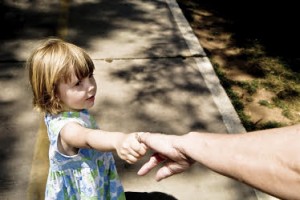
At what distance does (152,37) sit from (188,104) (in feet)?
5.66

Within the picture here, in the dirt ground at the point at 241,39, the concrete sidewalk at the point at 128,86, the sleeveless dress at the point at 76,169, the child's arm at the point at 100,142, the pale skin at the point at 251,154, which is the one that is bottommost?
the concrete sidewalk at the point at 128,86

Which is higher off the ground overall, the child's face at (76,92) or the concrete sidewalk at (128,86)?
the child's face at (76,92)

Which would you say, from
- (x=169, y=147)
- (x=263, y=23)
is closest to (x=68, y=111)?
(x=169, y=147)

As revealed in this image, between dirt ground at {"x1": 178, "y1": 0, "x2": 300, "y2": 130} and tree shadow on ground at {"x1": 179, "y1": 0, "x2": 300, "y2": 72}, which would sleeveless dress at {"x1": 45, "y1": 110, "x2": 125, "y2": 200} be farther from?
tree shadow on ground at {"x1": 179, "y1": 0, "x2": 300, "y2": 72}

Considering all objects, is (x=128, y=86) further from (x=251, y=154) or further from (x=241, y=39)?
(x=251, y=154)

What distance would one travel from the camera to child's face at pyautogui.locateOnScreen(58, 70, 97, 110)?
2.14 m

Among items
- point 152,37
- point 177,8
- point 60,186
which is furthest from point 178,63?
point 60,186

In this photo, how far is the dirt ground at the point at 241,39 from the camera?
4.11 meters

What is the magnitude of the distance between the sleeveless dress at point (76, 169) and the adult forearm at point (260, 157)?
871mm

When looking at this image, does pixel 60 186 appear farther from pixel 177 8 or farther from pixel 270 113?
pixel 177 8

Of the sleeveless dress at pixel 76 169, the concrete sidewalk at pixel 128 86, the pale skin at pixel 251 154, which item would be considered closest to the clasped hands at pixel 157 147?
the pale skin at pixel 251 154

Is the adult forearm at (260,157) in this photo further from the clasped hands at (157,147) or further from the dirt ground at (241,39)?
the dirt ground at (241,39)

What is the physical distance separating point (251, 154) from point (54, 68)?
47.0 inches

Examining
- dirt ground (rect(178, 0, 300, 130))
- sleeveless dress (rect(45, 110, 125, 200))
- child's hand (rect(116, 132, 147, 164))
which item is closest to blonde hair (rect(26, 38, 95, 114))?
sleeveless dress (rect(45, 110, 125, 200))
